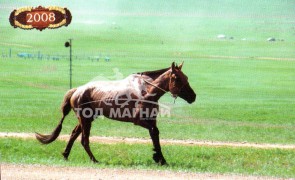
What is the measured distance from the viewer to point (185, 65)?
70.0 m

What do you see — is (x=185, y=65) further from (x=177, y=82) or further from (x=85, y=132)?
(x=177, y=82)

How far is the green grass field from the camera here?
27594 mm

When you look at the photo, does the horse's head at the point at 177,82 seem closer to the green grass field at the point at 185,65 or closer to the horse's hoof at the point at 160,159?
the horse's hoof at the point at 160,159

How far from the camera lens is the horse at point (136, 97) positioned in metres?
16.5

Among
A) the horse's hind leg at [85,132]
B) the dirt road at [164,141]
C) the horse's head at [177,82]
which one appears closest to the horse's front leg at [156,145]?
the horse's head at [177,82]

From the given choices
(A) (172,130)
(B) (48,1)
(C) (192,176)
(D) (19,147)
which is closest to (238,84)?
(B) (48,1)

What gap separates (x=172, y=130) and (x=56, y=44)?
59.8 m

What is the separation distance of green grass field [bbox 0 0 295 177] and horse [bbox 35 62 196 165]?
111 cm

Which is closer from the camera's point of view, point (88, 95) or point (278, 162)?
point (88, 95)

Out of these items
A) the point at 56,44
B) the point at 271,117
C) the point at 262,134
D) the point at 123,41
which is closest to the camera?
the point at 262,134

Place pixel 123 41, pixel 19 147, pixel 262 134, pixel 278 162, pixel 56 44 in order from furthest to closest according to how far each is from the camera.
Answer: pixel 123 41, pixel 56 44, pixel 262 134, pixel 19 147, pixel 278 162

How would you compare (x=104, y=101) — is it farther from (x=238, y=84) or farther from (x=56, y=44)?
(x=56, y=44)

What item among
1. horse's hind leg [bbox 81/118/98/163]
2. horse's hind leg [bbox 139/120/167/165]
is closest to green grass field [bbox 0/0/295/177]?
horse's hind leg [bbox 139/120/167/165]

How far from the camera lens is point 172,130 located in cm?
2791
